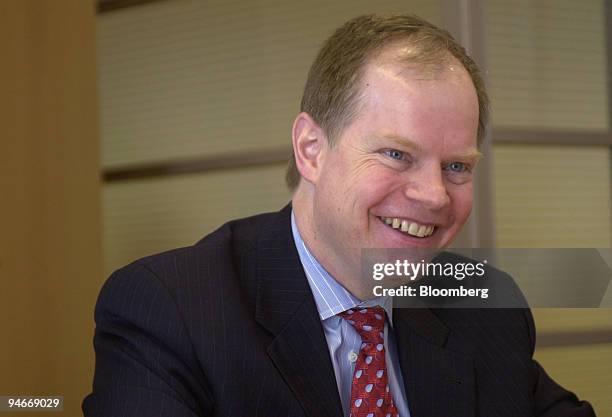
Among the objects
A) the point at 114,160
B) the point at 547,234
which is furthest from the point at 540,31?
the point at 114,160

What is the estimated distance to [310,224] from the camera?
1.14m

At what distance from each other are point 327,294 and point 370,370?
12 centimetres

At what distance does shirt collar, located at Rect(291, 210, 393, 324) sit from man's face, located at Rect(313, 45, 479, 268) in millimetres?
58

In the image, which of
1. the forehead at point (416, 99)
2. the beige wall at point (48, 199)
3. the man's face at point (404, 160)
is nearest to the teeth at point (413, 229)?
the man's face at point (404, 160)

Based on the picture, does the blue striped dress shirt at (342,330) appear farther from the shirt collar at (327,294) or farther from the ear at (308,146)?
the ear at (308,146)

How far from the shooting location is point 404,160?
1.03 m

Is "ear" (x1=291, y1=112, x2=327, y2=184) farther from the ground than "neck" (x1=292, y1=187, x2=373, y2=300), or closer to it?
farther from the ground

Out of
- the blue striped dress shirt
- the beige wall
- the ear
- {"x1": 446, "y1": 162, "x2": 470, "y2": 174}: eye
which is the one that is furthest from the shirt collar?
the beige wall

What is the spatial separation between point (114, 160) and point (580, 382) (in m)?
1.17

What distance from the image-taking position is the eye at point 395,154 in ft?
3.39

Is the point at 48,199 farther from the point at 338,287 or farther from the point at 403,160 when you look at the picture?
the point at 403,160

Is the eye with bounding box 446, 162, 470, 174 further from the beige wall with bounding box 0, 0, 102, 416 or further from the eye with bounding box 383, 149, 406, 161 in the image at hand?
the beige wall with bounding box 0, 0, 102, 416

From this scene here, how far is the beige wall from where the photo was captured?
175 cm

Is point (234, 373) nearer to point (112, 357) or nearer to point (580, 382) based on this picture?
point (112, 357)
